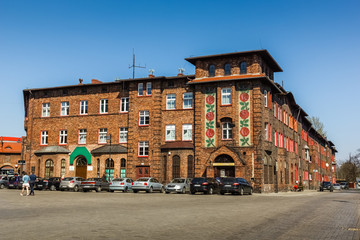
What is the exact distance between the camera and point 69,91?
50344mm

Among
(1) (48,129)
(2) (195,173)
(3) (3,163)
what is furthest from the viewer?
(3) (3,163)

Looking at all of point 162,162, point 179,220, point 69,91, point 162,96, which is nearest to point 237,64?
point 162,96

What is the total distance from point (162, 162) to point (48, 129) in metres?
16.4

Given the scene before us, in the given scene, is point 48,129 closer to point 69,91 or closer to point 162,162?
point 69,91

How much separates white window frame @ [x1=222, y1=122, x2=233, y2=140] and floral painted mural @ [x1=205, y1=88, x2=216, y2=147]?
1021mm

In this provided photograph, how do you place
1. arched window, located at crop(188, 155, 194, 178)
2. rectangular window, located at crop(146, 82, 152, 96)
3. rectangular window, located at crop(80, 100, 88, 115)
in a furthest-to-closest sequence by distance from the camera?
rectangular window, located at crop(80, 100, 88, 115)
rectangular window, located at crop(146, 82, 152, 96)
arched window, located at crop(188, 155, 194, 178)

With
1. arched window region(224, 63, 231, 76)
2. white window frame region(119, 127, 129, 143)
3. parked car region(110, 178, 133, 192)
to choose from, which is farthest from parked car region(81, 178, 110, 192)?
arched window region(224, 63, 231, 76)

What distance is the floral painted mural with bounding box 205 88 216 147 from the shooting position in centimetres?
4141

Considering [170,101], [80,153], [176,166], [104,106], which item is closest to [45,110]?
[80,153]

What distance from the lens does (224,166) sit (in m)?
40.2

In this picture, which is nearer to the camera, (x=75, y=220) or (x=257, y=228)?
(x=257, y=228)

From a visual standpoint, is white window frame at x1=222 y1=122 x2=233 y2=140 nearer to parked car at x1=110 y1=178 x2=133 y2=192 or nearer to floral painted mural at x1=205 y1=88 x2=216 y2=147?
floral painted mural at x1=205 y1=88 x2=216 y2=147

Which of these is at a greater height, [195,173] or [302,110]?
[302,110]

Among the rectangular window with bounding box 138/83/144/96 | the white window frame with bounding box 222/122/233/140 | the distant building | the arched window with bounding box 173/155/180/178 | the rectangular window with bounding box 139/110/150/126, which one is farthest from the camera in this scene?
the distant building
